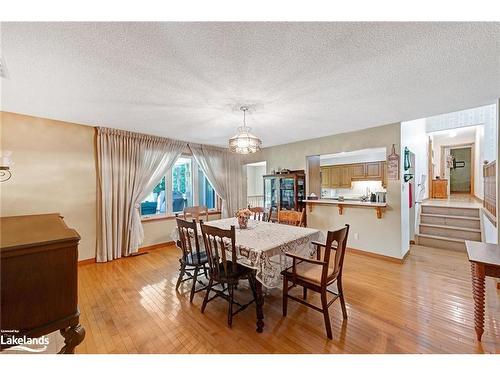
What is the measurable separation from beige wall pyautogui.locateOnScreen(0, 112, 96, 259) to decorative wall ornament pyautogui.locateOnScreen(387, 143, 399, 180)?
4.99 metres

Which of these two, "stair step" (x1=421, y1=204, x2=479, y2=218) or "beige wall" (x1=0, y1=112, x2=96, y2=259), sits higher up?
"beige wall" (x1=0, y1=112, x2=96, y2=259)

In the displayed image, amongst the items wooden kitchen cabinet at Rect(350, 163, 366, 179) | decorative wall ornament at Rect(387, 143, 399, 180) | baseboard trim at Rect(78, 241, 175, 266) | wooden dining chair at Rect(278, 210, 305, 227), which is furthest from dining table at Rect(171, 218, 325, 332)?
wooden kitchen cabinet at Rect(350, 163, 366, 179)

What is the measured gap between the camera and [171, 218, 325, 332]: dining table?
185 cm

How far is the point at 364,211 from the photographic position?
149 inches

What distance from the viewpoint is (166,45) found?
1.48 m

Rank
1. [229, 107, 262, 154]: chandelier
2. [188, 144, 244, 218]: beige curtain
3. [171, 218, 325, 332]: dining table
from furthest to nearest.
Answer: [188, 144, 244, 218]: beige curtain
[229, 107, 262, 154]: chandelier
[171, 218, 325, 332]: dining table

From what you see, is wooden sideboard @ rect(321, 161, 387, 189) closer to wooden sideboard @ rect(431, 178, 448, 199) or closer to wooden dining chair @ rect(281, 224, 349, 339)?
wooden sideboard @ rect(431, 178, 448, 199)

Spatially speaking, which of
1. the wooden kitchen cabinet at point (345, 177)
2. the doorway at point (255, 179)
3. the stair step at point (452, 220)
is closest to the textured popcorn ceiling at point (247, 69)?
the stair step at point (452, 220)

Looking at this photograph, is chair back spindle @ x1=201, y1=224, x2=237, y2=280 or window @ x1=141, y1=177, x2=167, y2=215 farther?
window @ x1=141, y1=177, x2=167, y2=215

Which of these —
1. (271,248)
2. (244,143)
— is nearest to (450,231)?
(271,248)

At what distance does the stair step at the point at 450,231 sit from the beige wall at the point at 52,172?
644 cm

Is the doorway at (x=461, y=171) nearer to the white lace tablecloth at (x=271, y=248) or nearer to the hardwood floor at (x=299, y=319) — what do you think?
the hardwood floor at (x=299, y=319)
